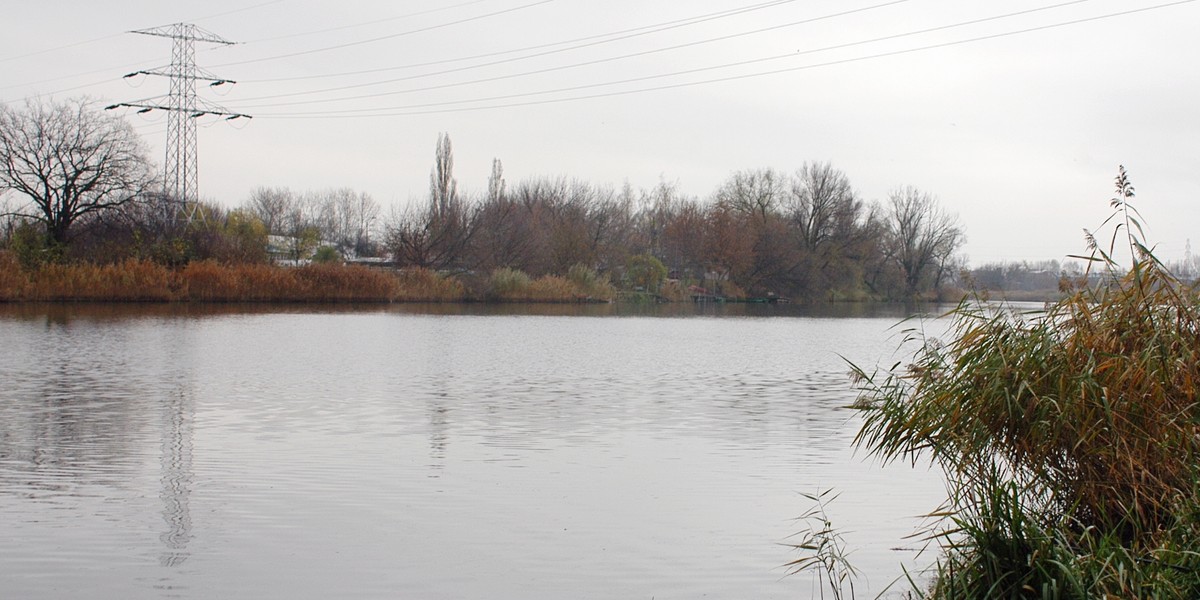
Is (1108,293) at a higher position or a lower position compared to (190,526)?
higher

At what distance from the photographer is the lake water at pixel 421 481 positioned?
243 inches

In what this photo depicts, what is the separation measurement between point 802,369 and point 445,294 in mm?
34390

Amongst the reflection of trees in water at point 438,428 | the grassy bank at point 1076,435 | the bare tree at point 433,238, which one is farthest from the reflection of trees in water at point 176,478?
the bare tree at point 433,238

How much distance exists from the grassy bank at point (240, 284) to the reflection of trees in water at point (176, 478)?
30885 mm

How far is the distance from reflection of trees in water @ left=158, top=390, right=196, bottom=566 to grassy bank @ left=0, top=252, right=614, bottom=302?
30.9 meters

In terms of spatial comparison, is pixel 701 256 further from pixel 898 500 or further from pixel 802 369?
pixel 898 500

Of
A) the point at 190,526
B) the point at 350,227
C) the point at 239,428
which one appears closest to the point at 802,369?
the point at 239,428

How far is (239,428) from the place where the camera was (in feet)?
Answer: 37.4

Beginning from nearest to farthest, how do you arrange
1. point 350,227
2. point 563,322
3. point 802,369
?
point 802,369 < point 563,322 < point 350,227

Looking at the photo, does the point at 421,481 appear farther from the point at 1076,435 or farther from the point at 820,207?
the point at 820,207

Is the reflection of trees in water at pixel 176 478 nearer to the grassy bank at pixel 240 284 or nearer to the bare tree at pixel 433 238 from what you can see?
the grassy bank at pixel 240 284

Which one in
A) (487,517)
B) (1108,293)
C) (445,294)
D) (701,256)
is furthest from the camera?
(701,256)

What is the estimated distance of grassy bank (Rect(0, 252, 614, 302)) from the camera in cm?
4059

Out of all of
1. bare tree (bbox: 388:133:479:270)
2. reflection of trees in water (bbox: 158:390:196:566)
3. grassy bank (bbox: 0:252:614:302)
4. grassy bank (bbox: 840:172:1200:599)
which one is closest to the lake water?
reflection of trees in water (bbox: 158:390:196:566)
